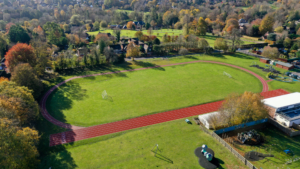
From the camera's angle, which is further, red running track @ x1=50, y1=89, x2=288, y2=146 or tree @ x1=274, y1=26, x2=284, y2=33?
tree @ x1=274, y1=26, x2=284, y2=33

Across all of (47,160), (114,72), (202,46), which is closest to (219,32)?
(202,46)

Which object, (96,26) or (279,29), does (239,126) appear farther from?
(96,26)

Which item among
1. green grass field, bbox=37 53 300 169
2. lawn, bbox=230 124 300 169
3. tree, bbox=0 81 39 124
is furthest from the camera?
tree, bbox=0 81 39 124

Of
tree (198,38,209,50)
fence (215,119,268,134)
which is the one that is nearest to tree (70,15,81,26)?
tree (198,38,209,50)

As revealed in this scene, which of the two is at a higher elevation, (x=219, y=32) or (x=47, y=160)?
(x=219, y=32)

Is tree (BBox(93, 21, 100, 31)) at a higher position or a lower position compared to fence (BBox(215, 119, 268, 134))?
higher

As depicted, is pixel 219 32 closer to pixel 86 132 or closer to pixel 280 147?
pixel 280 147

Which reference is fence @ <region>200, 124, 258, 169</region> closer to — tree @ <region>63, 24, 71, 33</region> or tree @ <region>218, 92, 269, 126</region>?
tree @ <region>218, 92, 269, 126</region>
